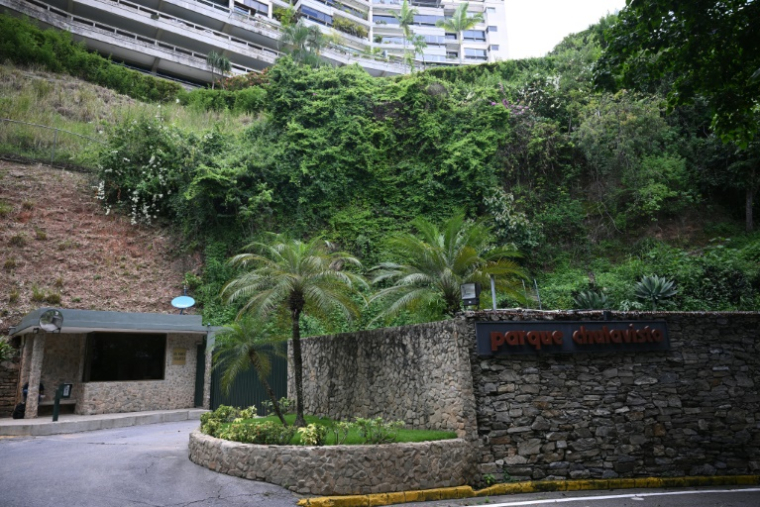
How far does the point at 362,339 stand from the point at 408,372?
193cm

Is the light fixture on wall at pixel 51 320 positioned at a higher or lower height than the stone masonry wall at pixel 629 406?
higher

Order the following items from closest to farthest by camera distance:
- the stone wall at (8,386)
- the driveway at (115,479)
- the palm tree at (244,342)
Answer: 1. the driveway at (115,479)
2. the palm tree at (244,342)
3. the stone wall at (8,386)

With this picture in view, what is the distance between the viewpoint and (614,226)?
25.2 metres

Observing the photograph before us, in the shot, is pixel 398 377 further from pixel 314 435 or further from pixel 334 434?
pixel 314 435

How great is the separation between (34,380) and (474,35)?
69.2 metres

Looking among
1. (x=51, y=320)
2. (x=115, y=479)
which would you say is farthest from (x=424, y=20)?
(x=115, y=479)

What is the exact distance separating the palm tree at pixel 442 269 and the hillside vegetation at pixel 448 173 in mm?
8063

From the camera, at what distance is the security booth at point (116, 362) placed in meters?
17.2

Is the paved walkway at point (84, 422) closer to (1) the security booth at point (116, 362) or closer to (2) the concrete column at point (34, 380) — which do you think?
(2) the concrete column at point (34, 380)

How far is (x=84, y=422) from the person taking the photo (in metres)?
15.7

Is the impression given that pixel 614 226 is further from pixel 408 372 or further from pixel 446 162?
pixel 408 372

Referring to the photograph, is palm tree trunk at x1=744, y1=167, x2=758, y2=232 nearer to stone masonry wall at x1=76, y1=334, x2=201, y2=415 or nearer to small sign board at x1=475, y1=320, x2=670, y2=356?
small sign board at x1=475, y1=320, x2=670, y2=356

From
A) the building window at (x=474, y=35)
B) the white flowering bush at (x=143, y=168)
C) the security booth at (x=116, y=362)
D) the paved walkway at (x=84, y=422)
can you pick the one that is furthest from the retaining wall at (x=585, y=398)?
the building window at (x=474, y=35)

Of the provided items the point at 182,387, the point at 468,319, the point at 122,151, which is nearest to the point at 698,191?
the point at 468,319
